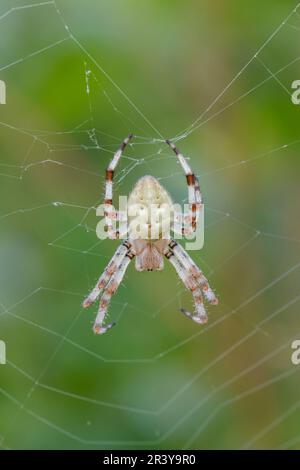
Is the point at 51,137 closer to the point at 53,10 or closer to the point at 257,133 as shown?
the point at 53,10

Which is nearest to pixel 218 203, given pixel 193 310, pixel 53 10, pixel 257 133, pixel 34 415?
pixel 257 133

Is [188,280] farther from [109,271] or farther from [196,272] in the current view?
[109,271]

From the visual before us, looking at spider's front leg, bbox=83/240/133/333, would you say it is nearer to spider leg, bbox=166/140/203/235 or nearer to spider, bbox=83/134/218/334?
spider, bbox=83/134/218/334

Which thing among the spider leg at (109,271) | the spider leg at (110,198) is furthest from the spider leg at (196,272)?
the spider leg at (110,198)

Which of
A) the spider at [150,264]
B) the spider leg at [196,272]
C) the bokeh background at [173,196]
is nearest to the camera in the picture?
the bokeh background at [173,196]

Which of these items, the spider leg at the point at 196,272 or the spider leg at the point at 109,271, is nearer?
the spider leg at the point at 109,271

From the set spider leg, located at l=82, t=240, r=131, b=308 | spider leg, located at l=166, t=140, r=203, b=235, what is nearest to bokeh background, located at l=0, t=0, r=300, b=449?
spider leg, located at l=82, t=240, r=131, b=308

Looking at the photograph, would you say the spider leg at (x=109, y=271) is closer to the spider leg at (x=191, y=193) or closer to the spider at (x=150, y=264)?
the spider at (x=150, y=264)
